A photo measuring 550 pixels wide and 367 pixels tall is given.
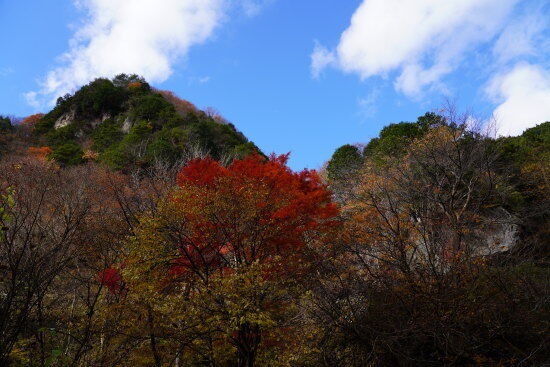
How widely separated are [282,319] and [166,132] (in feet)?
101

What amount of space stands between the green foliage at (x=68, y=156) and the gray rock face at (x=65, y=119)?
16.1m

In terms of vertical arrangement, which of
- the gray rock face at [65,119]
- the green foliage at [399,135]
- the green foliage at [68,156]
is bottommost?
the green foliage at [399,135]

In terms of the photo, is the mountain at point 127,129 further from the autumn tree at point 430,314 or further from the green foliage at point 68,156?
the autumn tree at point 430,314

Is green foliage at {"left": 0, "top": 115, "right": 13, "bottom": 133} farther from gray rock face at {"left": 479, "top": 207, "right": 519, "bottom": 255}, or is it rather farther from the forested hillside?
gray rock face at {"left": 479, "top": 207, "right": 519, "bottom": 255}

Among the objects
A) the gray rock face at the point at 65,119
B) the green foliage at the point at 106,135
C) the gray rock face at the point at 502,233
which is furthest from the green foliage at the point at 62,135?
the gray rock face at the point at 502,233

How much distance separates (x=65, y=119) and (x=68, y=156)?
63.0 ft

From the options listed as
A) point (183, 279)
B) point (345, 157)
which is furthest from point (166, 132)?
point (183, 279)

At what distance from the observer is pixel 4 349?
318cm

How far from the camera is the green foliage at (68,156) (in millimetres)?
34500

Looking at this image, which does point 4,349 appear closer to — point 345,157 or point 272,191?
point 272,191

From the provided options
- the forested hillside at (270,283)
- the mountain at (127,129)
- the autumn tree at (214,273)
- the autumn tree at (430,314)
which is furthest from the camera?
the mountain at (127,129)

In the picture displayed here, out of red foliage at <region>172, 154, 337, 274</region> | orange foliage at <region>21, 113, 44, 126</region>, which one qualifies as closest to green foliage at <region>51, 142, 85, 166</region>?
orange foliage at <region>21, 113, 44, 126</region>

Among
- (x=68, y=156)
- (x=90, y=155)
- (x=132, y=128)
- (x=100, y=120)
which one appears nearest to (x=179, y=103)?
(x=100, y=120)

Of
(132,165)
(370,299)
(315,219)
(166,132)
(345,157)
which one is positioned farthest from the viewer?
(166,132)
